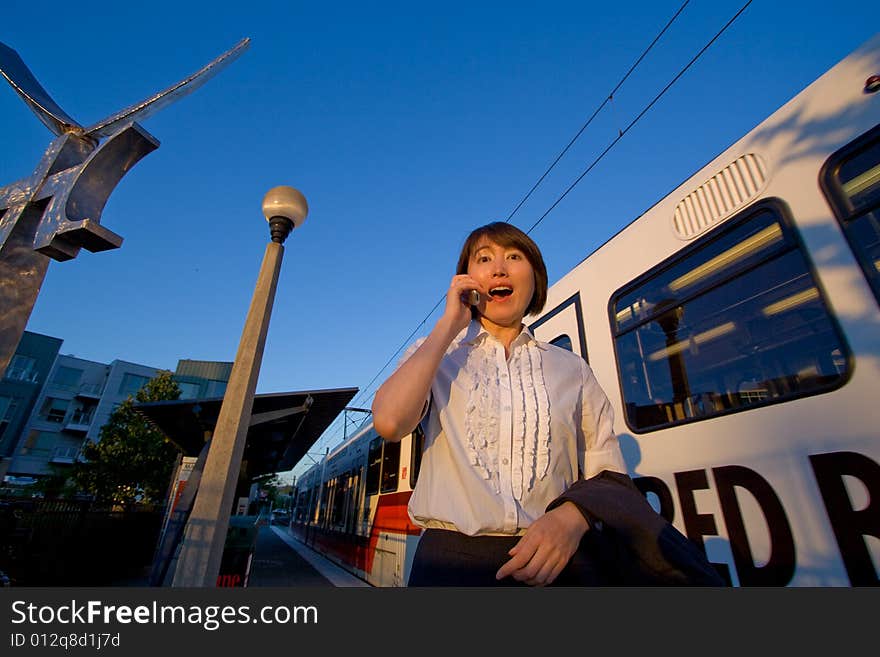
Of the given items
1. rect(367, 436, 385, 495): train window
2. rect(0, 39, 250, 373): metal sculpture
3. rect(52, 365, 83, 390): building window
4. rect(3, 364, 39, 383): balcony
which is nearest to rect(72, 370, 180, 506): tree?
rect(367, 436, 385, 495): train window

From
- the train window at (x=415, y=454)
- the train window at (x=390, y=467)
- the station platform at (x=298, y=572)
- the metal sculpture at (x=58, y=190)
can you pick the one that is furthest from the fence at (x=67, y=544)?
the metal sculpture at (x=58, y=190)

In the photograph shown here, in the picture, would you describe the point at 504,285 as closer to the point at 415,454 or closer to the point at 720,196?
the point at 720,196

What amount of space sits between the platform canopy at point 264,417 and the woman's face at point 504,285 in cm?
544

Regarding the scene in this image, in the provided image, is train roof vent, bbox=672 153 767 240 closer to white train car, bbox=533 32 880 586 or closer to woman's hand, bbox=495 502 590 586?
white train car, bbox=533 32 880 586

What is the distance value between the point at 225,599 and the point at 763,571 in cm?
228

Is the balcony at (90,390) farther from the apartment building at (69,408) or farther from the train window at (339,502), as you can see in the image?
the train window at (339,502)

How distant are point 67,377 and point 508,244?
3917 centimetres

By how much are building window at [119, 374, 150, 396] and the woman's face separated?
124 feet

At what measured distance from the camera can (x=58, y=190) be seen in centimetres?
186

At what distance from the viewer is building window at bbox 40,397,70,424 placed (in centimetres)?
2823

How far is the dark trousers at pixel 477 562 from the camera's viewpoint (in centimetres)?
89

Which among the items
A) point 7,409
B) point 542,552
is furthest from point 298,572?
point 7,409

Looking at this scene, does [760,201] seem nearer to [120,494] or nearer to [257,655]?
[257,655]

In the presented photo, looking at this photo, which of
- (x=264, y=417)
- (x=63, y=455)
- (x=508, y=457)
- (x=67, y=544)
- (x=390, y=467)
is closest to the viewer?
(x=508, y=457)
